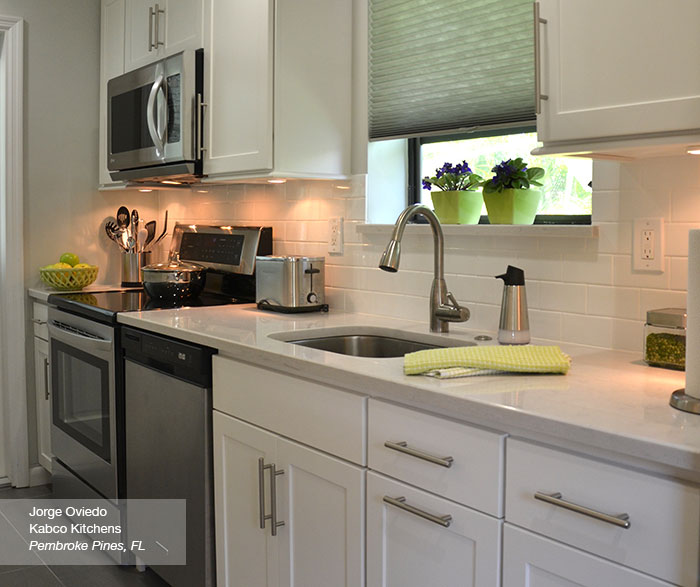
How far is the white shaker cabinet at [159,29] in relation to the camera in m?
2.95

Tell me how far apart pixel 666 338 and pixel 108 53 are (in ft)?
10.0

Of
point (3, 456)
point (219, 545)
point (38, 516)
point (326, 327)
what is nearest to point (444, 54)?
point (326, 327)

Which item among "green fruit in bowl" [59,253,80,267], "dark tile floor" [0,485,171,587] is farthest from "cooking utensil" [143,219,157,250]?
"dark tile floor" [0,485,171,587]

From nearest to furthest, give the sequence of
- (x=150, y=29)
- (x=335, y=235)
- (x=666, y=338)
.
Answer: (x=666, y=338), (x=335, y=235), (x=150, y=29)

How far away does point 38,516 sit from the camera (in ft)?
11.2

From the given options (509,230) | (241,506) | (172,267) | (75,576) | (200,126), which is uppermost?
(200,126)

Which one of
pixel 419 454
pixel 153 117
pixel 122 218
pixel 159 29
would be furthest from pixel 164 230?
pixel 419 454

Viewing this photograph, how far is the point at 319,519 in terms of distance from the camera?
1875 mm

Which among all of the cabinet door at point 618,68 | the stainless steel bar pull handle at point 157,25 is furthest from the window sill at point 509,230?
the stainless steel bar pull handle at point 157,25

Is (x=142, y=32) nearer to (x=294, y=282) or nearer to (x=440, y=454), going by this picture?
(x=294, y=282)

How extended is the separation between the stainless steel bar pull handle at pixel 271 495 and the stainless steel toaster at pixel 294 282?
0.78 meters

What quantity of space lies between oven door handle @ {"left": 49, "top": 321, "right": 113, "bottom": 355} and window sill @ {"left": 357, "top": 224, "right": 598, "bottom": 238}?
1096mm

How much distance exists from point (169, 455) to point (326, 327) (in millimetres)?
664

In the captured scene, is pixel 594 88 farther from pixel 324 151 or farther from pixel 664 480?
pixel 324 151
